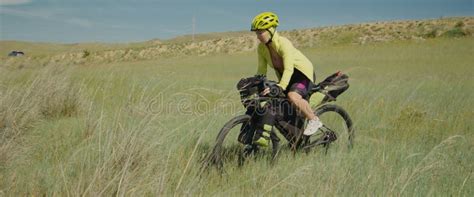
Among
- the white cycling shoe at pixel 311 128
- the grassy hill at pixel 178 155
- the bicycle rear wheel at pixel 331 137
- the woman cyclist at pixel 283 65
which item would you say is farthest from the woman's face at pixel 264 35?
the bicycle rear wheel at pixel 331 137

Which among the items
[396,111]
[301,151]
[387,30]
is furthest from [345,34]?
[301,151]

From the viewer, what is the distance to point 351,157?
470 centimetres

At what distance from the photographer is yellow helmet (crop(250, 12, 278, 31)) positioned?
4562 mm

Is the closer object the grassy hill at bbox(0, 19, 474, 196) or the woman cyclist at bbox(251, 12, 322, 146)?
the grassy hill at bbox(0, 19, 474, 196)

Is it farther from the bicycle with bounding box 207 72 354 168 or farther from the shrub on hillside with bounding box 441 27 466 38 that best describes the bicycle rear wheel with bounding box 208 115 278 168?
the shrub on hillside with bounding box 441 27 466 38

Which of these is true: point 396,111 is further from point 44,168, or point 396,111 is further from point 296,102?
point 44,168

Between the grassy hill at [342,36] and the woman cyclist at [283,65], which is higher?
the grassy hill at [342,36]

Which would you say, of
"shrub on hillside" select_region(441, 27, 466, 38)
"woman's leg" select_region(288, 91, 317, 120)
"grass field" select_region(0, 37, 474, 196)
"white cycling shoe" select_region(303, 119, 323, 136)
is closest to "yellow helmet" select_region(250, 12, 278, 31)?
"woman's leg" select_region(288, 91, 317, 120)

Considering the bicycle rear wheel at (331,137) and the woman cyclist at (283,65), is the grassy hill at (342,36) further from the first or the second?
the woman cyclist at (283,65)

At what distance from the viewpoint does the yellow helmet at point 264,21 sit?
4.56 meters

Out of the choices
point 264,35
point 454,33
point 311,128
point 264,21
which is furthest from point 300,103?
point 454,33

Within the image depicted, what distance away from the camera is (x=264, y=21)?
4559mm

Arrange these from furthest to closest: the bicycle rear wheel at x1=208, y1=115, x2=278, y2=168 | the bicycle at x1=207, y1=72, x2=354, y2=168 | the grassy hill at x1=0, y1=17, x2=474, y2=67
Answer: the grassy hill at x1=0, y1=17, x2=474, y2=67, the bicycle at x1=207, y1=72, x2=354, y2=168, the bicycle rear wheel at x1=208, y1=115, x2=278, y2=168

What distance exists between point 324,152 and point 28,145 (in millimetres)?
3425
